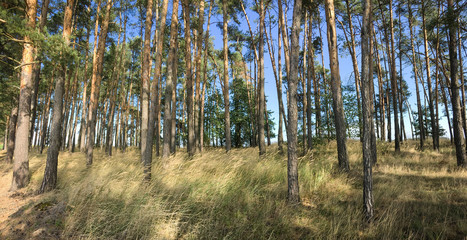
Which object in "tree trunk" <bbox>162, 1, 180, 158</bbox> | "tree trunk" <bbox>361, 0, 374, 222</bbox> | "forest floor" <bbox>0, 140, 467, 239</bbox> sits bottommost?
"forest floor" <bbox>0, 140, 467, 239</bbox>

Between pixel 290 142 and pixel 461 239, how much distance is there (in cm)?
313

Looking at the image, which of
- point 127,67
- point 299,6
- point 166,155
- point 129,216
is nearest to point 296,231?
point 129,216

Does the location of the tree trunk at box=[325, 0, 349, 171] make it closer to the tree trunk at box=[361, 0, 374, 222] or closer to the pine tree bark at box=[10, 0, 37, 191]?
the tree trunk at box=[361, 0, 374, 222]

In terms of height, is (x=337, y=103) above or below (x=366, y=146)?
above

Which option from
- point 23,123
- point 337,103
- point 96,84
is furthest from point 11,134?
point 337,103

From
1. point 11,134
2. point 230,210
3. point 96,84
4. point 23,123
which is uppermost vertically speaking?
point 96,84

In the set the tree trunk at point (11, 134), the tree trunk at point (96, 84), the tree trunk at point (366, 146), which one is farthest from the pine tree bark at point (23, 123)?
the tree trunk at point (366, 146)

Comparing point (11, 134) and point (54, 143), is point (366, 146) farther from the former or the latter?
point (11, 134)

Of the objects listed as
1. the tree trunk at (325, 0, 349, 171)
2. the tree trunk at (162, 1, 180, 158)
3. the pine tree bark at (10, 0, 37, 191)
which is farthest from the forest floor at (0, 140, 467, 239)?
the tree trunk at (162, 1, 180, 158)

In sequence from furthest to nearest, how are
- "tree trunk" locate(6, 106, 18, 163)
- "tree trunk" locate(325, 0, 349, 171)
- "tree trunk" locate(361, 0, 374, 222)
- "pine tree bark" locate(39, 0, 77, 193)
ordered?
"tree trunk" locate(6, 106, 18, 163) < "tree trunk" locate(325, 0, 349, 171) < "pine tree bark" locate(39, 0, 77, 193) < "tree trunk" locate(361, 0, 374, 222)

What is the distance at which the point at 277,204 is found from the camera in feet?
14.8

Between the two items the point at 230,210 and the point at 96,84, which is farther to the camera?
the point at 96,84

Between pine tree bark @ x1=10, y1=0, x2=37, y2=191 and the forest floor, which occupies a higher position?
pine tree bark @ x1=10, y1=0, x2=37, y2=191

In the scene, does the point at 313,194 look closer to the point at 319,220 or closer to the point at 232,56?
the point at 319,220
